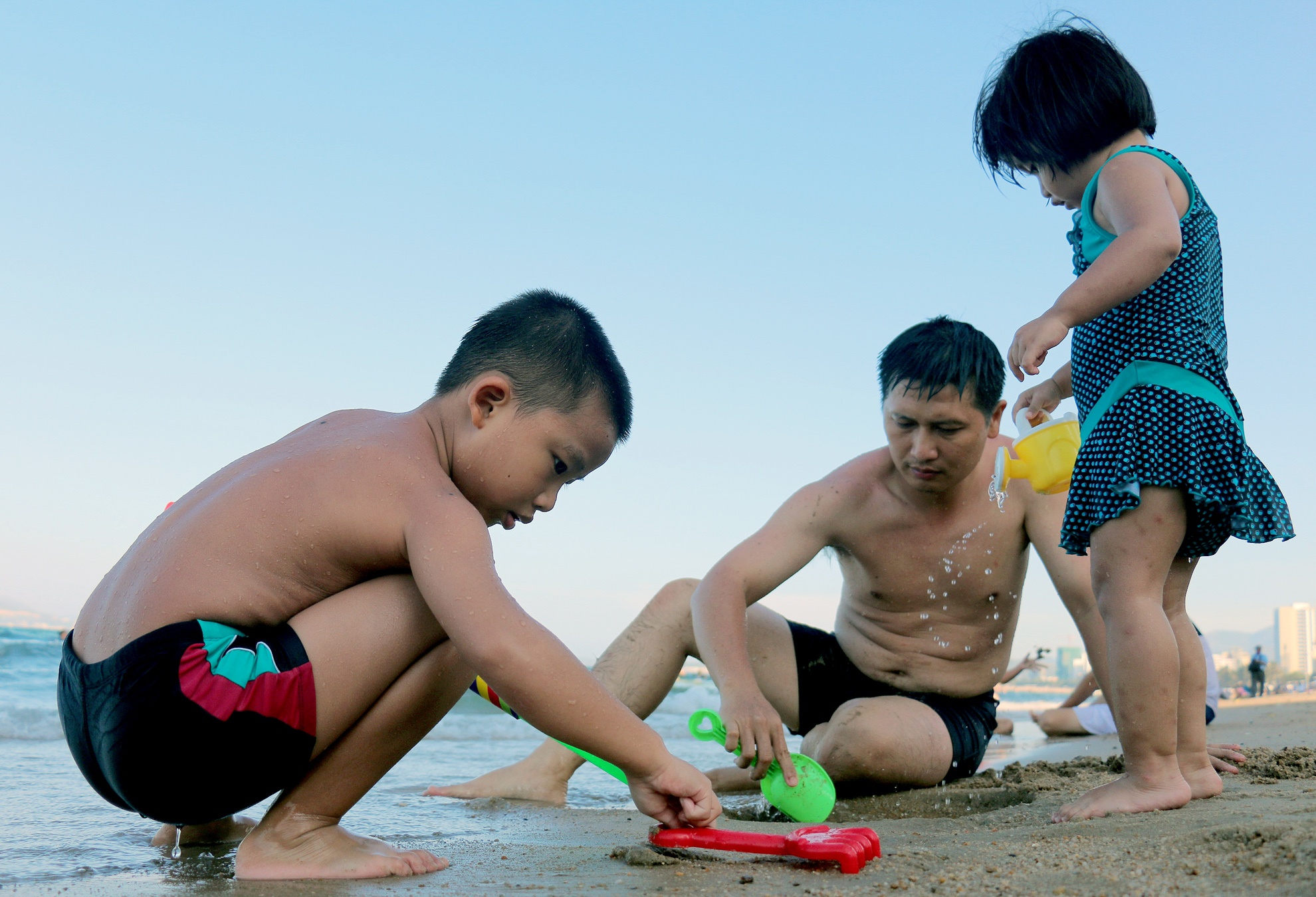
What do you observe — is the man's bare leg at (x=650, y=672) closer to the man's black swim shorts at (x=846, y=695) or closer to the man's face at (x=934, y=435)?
the man's black swim shorts at (x=846, y=695)

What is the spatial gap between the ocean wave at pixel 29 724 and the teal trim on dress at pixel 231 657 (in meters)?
4.61

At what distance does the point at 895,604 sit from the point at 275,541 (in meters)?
2.20

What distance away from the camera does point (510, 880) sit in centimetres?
165

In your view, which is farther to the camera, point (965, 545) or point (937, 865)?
point (965, 545)

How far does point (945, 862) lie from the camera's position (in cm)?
167

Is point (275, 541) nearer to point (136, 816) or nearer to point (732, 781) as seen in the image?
point (136, 816)

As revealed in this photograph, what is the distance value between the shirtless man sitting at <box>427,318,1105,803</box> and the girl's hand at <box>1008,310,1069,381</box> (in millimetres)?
825

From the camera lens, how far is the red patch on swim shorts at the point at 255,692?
5.15ft

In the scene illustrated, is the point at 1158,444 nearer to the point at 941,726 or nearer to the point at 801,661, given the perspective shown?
the point at 941,726

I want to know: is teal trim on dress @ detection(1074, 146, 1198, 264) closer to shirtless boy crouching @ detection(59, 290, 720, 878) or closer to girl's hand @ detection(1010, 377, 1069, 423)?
girl's hand @ detection(1010, 377, 1069, 423)

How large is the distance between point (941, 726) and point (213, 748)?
2.26 m

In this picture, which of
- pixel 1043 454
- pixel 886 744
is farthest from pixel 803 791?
pixel 1043 454

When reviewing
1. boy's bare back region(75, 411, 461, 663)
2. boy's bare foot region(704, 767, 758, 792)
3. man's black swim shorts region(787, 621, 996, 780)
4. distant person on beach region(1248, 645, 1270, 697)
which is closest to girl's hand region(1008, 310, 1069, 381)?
boy's bare back region(75, 411, 461, 663)

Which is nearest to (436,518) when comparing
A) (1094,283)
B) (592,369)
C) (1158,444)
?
(592,369)
